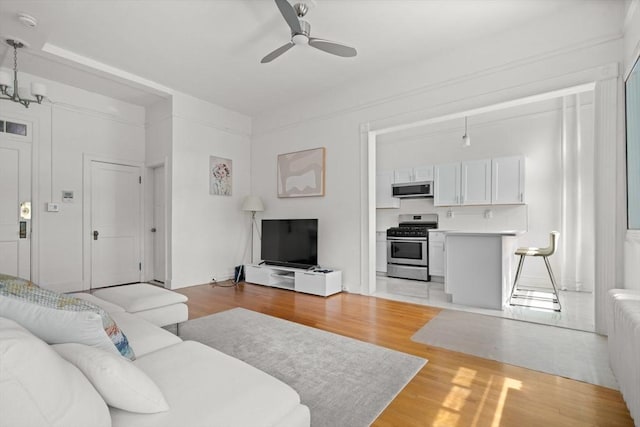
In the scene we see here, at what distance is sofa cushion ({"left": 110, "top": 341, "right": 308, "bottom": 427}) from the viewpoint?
1023mm

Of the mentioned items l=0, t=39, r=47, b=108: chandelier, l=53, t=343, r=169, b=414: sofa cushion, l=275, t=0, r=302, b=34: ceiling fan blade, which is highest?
l=275, t=0, r=302, b=34: ceiling fan blade

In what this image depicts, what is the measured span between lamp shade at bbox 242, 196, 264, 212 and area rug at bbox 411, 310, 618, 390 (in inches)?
134

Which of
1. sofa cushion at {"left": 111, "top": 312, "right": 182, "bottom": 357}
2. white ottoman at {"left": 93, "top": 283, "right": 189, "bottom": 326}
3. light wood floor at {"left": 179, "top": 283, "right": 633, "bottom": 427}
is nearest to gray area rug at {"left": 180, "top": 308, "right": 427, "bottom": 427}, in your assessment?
light wood floor at {"left": 179, "top": 283, "right": 633, "bottom": 427}

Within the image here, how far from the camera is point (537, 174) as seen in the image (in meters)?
5.07

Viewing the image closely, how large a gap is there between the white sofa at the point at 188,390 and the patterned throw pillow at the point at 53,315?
0.16 m

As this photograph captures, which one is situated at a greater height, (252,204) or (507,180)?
(507,180)

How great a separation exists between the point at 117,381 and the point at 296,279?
3.82 meters

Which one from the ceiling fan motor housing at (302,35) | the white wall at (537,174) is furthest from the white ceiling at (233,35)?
the white wall at (537,174)

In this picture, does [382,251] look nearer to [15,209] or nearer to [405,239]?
[405,239]

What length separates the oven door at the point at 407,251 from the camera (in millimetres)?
5707

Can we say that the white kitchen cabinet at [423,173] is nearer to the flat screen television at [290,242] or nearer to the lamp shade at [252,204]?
the flat screen television at [290,242]

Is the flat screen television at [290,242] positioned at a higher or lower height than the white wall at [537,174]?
lower

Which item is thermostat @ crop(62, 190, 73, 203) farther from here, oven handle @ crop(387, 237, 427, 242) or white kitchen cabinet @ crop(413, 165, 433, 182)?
white kitchen cabinet @ crop(413, 165, 433, 182)

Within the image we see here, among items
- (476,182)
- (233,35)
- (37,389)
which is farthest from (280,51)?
(476,182)
